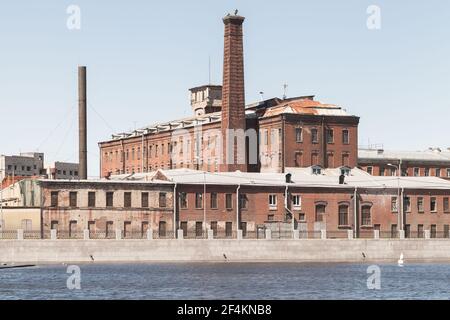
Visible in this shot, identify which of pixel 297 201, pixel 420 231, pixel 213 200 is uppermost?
pixel 213 200

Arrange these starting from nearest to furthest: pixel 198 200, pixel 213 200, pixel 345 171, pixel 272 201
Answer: pixel 198 200 < pixel 213 200 < pixel 272 201 < pixel 345 171

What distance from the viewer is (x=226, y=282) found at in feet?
220

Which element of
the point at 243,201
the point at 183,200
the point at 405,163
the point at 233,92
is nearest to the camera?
the point at 183,200

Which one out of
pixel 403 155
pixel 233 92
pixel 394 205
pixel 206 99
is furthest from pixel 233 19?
pixel 403 155

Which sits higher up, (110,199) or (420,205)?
(110,199)

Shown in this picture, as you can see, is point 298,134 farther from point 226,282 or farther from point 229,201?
Result: point 226,282

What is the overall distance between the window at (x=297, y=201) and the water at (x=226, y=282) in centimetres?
→ 1313

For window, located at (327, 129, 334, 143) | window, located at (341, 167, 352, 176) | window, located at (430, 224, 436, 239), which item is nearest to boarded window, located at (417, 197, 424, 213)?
window, located at (430, 224, 436, 239)

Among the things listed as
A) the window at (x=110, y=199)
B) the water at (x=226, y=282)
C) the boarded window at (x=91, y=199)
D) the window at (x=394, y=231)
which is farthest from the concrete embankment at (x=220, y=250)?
the window at (x=110, y=199)

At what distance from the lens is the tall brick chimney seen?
116 m

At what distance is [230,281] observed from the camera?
6825cm

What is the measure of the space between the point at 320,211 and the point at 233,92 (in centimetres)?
1889
